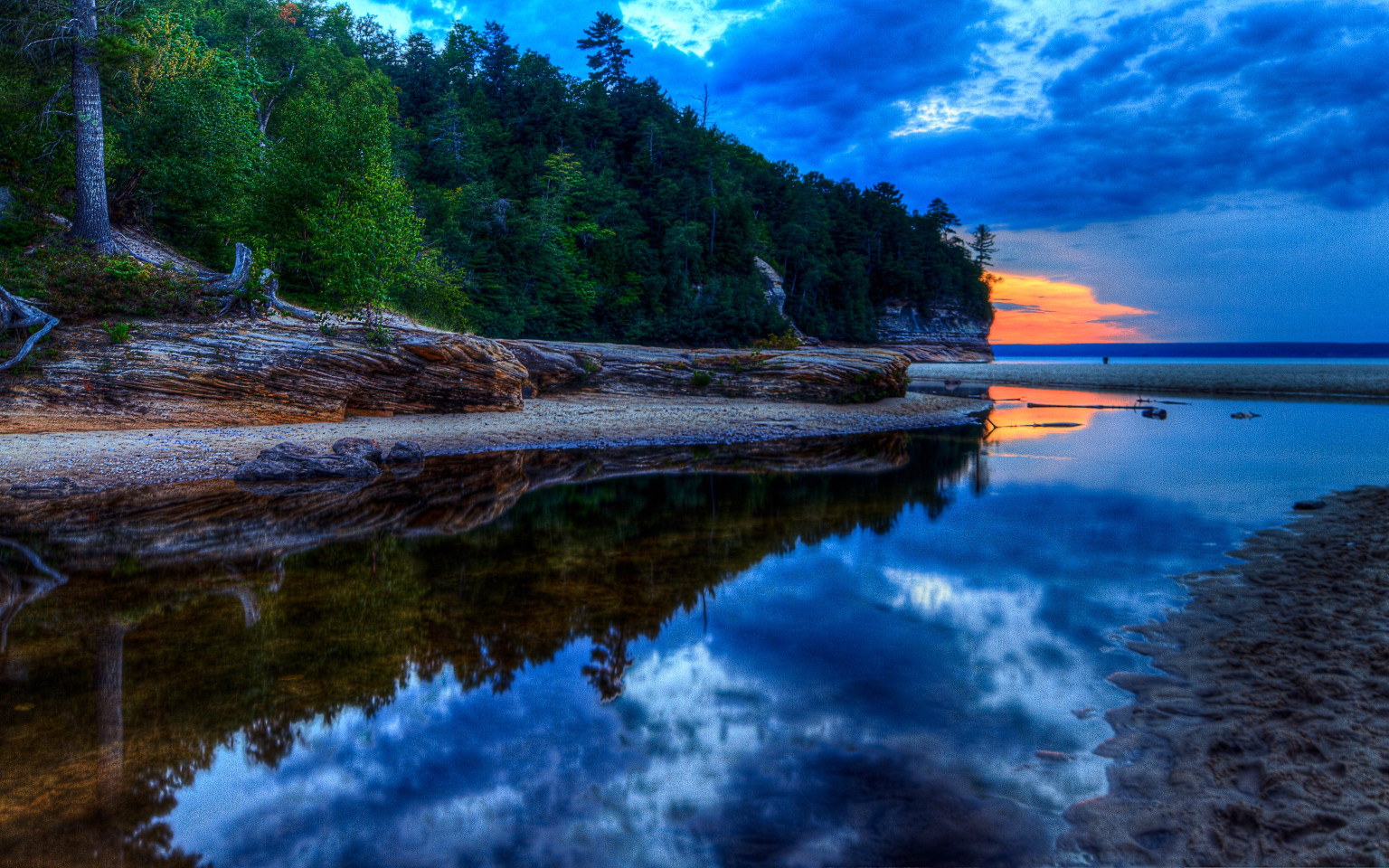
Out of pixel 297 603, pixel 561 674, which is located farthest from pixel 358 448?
pixel 561 674

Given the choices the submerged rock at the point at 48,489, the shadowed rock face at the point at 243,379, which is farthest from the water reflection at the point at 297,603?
the shadowed rock face at the point at 243,379

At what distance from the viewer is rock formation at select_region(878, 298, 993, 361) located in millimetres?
102312

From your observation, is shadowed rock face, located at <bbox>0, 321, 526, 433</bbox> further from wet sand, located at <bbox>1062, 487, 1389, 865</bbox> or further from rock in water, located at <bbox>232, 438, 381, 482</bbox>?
wet sand, located at <bbox>1062, 487, 1389, 865</bbox>

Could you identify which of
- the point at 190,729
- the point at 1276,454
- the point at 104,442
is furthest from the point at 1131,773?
the point at 1276,454

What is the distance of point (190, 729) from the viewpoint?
13.6 ft

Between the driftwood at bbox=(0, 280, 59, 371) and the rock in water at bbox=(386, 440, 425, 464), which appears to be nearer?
the rock in water at bbox=(386, 440, 425, 464)

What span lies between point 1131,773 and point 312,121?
3321cm

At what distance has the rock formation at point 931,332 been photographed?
102 m

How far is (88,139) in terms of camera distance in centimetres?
1828

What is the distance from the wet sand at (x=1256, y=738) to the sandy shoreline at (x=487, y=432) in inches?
529

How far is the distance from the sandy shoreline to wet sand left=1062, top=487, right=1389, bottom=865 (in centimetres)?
1345

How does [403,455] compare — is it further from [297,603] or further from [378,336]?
[297,603]

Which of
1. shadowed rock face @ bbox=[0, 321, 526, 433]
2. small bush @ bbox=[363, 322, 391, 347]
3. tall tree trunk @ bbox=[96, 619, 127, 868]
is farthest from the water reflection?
small bush @ bbox=[363, 322, 391, 347]

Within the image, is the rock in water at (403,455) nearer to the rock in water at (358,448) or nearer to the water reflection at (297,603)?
the rock in water at (358,448)
